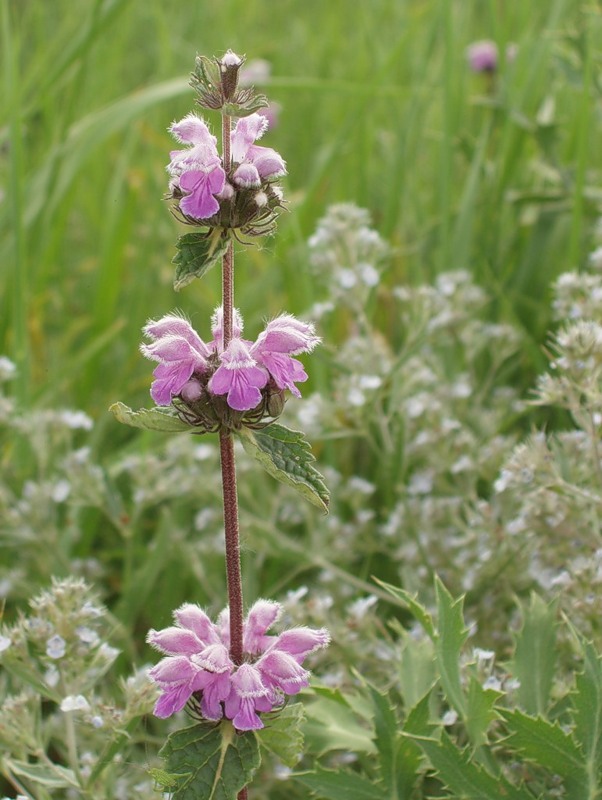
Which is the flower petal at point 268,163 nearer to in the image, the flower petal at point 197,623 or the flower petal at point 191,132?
the flower petal at point 191,132

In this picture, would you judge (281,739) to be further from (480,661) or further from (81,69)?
(81,69)

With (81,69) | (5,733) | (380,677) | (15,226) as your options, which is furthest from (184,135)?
(81,69)

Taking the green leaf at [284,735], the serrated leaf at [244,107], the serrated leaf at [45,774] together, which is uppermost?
the serrated leaf at [244,107]

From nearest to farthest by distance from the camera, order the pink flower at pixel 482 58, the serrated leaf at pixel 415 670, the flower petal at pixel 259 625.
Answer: the flower petal at pixel 259 625 → the serrated leaf at pixel 415 670 → the pink flower at pixel 482 58

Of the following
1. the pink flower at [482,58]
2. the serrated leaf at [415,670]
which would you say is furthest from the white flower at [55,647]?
the pink flower at [482,58]

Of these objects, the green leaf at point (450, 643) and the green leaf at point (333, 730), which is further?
the green leaf at point (333, 730)

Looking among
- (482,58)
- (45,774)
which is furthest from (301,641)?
(482,58)

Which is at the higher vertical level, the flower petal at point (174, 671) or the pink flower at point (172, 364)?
the pink flower at point (172, 364)
